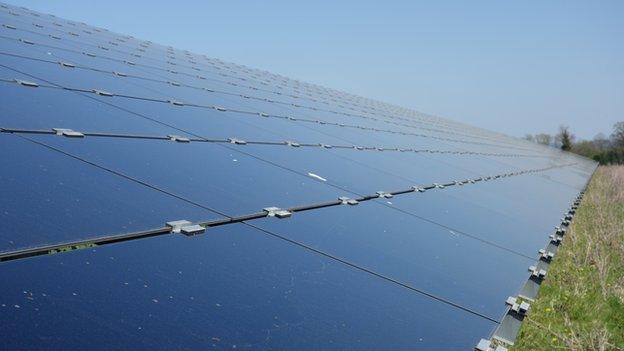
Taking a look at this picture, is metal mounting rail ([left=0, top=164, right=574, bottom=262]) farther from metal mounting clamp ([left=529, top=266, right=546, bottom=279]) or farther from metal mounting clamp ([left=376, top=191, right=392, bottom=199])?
metal mounting clamp ([left=529, top=266, right=546, bottom=279])

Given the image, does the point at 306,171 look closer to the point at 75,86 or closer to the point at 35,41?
the point at 75,86

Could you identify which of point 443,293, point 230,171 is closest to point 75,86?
point 230,171

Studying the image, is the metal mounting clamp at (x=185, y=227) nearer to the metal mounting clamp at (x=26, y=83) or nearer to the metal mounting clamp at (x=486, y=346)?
the metal mounting clamp at (x=486, y=346)

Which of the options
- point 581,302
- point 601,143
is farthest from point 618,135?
point 581,302

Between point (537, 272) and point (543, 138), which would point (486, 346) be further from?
point (543, 138)

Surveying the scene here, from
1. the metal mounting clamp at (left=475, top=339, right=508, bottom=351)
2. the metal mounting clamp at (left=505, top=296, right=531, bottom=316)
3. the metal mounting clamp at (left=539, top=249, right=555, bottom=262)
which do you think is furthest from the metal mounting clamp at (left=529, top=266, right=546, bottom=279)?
the metal mounting clamp at (left=475, top=339, right=508, bottom=351)

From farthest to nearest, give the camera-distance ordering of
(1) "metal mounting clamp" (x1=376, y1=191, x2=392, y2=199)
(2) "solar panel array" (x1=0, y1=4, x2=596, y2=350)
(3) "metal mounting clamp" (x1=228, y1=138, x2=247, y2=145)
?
(3) "metal mounting clamp" (x1=228, y1=138, x2=247, y2=145)
(1) "metal mounting clamp" (x1=376, y1=191, x2=392, y2=199)
(2) "solar panel array" (x1=0, y1=4, x2=596, y2=350)
